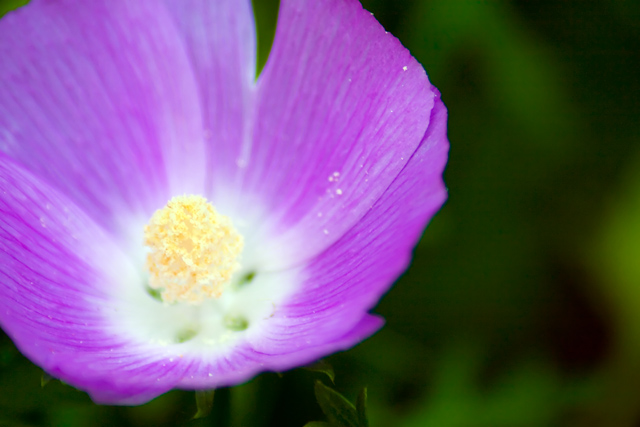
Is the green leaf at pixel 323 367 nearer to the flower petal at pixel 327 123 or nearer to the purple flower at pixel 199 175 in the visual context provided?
the purple flower at pixel 199 175

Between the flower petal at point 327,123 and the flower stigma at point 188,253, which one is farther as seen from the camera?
the flower stigma at point 188,253

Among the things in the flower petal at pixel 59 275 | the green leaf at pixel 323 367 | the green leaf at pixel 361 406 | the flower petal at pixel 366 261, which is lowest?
the flower petal at pixel 59 275

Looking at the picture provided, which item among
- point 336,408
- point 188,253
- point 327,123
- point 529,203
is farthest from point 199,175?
point 529,203

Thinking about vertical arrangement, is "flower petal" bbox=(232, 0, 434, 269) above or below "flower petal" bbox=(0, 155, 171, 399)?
above

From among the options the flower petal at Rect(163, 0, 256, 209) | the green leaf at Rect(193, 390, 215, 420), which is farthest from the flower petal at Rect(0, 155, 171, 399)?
the flower petal at Rect(163, 0, 256, 209)

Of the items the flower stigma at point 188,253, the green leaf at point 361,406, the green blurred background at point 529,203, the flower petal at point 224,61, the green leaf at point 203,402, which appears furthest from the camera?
the green blurred background at point 529,203

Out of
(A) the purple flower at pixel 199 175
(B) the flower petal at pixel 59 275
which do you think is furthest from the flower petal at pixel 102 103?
(B) the flower petal at pixel 59 275

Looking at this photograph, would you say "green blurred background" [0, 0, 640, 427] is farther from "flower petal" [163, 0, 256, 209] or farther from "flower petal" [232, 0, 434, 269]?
"flower petal" [232, 0, 434, 269]
